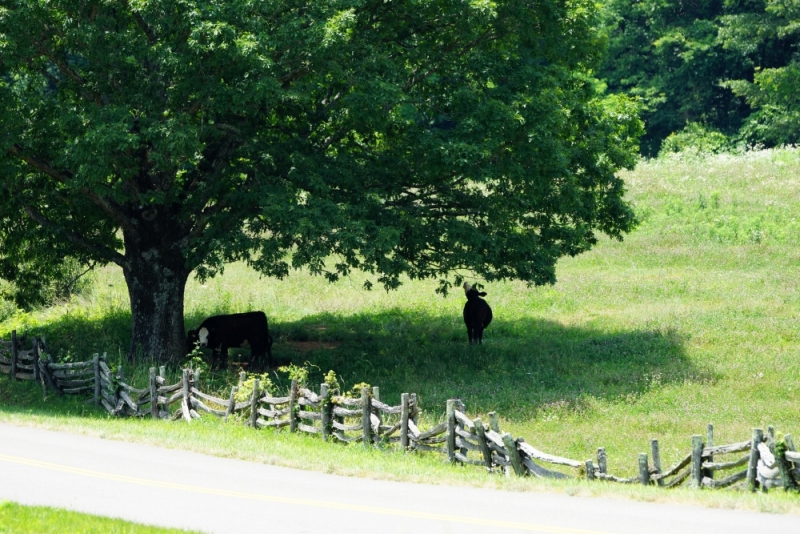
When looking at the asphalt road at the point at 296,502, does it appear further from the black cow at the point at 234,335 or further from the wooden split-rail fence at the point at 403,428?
Result: the black cow at the point at 234,335

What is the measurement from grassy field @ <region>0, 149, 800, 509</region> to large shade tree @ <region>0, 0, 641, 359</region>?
9.65ft

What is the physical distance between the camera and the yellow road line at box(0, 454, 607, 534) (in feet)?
40.0

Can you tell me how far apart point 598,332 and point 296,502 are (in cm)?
1928

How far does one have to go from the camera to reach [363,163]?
27.0 metres

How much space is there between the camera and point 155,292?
27.0 meters

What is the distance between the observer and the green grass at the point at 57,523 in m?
11.5

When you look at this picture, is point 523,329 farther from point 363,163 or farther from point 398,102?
point 398,102

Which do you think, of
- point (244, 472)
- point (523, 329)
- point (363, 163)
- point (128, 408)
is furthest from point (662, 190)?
Answer: point (244, 472)

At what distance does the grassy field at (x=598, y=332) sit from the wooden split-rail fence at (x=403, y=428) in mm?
884

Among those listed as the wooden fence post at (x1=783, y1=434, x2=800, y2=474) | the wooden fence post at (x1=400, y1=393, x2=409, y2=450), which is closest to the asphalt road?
the wooden fence post at (x1=783, y1=434, x2=800, y2=474)

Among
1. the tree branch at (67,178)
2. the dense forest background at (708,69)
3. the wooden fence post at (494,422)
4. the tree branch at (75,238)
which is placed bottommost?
the wooden fence post at (494,422)

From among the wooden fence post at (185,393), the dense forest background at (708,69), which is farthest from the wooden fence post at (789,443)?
the dense forest background at (708,69)

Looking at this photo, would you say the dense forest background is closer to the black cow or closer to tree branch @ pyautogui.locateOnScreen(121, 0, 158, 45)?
the black cow

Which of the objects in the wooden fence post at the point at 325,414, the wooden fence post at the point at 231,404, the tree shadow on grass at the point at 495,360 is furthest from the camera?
the tree shadow on grass at the point at 495,360
